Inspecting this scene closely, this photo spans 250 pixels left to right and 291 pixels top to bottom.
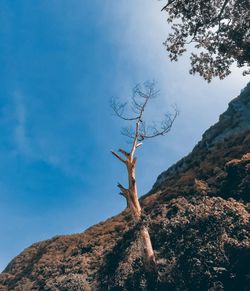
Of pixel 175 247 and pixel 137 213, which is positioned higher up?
pixel 137 213

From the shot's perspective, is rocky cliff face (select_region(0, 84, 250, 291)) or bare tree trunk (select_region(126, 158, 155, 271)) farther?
bare tree trunk (select_region(126, 158, 155, 271))

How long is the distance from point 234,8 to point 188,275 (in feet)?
45.3

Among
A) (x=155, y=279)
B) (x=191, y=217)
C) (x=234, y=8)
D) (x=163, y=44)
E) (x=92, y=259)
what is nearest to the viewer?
(x=155, y=279)

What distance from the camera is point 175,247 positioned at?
18688 mm

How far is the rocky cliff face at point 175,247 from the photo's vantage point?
53.4 feet

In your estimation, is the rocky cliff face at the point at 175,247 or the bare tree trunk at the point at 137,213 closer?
the rocky cliff face at the point at 175,247

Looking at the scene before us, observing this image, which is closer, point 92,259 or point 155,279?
point 155,279

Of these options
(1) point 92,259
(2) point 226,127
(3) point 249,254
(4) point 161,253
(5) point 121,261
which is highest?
(2) point 226,127

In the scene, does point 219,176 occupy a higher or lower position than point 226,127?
lower

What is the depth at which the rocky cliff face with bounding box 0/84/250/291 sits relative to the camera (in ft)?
53.4

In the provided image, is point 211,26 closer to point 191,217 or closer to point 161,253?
point 191,217

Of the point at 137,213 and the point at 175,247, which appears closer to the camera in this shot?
the point at 175,247

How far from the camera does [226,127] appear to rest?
5197 centimetres

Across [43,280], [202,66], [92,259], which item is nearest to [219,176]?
[202,66]
